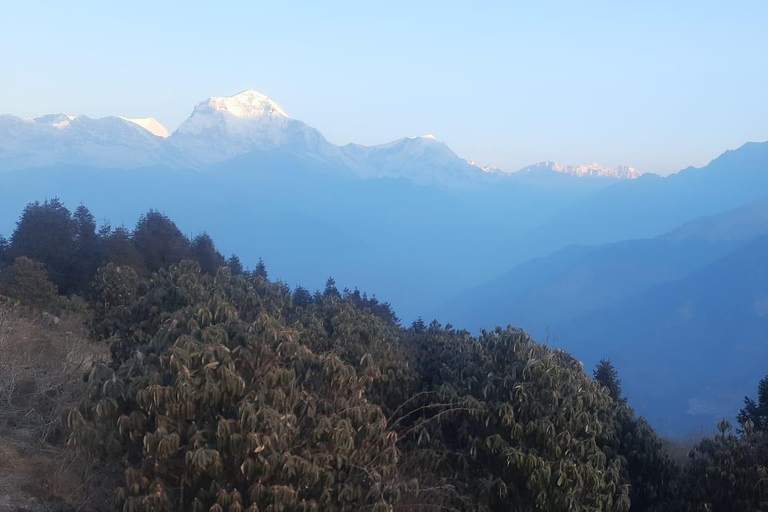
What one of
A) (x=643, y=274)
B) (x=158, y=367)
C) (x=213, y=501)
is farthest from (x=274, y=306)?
→ (x=643, y=274)

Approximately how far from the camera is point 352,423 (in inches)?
222

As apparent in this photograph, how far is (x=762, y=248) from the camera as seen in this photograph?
11288 cm

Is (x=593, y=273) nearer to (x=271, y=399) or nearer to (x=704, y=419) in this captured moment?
(x=704, y=419)

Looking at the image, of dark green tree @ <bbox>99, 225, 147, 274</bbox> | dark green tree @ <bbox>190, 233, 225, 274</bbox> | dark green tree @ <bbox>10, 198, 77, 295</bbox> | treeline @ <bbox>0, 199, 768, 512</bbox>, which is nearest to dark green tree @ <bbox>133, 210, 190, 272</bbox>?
dark green tree @ <bbox>99, 225, 147, 274</bbox>

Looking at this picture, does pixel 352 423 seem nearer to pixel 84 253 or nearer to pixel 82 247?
pixel 84 253

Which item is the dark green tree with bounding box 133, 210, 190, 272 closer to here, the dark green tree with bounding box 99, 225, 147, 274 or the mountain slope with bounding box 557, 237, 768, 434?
the dark green tree with bounding box 99, 225, 147, 274

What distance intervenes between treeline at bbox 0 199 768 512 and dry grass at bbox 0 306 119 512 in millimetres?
866

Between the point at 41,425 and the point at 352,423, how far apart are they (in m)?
4.52

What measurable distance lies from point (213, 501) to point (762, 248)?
12526 centimetres

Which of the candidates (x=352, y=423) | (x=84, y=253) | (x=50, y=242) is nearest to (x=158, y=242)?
(x=84, y=253)

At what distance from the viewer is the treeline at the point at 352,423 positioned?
16.4ft

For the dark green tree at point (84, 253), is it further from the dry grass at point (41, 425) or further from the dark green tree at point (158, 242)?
the dry grass at point (41, 425)

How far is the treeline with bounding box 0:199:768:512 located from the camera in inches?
197

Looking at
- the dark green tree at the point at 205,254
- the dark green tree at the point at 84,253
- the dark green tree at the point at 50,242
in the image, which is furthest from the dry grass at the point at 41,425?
the dark green tree at the point at 205,254
